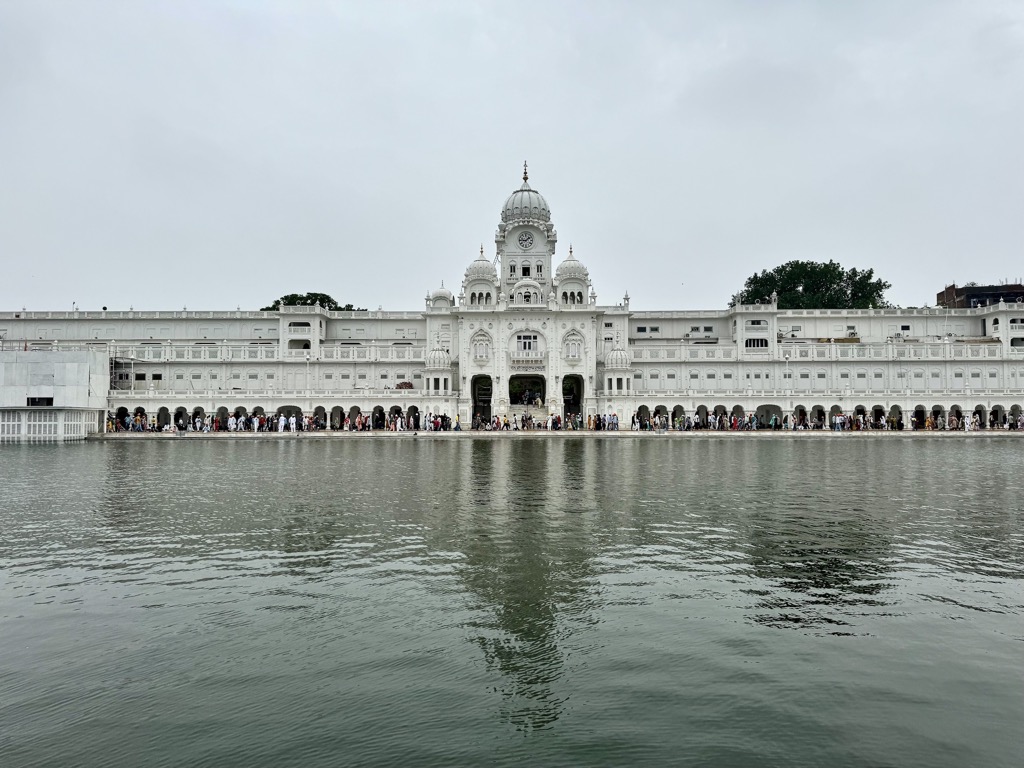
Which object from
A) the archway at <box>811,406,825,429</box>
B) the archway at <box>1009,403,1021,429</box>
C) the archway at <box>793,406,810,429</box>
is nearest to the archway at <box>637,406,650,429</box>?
the archway at <box>793,406,810,429</box>

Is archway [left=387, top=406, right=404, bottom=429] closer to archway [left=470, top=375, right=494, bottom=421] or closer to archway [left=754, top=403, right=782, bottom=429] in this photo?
archway [left=470, top=375, right=494, bottom=421]

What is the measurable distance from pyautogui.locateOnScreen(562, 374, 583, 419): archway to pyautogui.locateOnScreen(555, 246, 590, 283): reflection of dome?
9839 millimetres

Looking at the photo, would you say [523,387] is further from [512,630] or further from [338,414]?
[512,630]

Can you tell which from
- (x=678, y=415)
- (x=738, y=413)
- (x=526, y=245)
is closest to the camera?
(x=678, y=415)

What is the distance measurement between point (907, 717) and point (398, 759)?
206 inches

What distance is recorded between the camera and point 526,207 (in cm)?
7600

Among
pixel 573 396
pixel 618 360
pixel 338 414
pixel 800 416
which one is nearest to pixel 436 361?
pixel 338 414

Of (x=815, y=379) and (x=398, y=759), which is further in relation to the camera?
(x=815, y=379)

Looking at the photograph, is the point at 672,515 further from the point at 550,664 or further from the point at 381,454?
the point at 381,454

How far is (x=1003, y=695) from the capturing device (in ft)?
25.6

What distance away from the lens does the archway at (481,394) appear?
69.2 metres

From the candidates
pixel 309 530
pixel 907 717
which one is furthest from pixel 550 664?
pixel 309 530

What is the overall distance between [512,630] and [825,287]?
89.4 metres

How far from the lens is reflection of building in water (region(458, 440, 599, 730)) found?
8.24 meters
